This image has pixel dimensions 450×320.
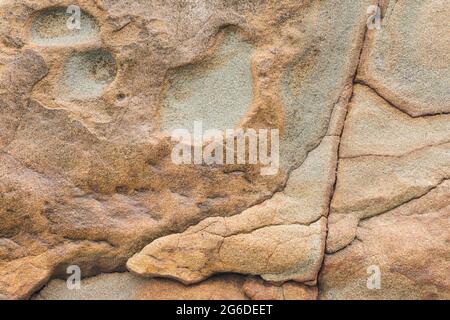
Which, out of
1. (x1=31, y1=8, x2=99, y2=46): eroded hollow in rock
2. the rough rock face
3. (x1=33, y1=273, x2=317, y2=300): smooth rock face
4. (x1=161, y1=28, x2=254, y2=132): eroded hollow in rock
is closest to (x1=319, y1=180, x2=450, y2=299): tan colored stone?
the rough rock face

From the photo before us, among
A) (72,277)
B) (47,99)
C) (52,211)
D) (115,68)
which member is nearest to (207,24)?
(115,68)

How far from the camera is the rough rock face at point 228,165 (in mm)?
1876

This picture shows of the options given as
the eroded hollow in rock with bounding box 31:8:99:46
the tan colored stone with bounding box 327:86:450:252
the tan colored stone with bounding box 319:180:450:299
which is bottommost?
the tan colored stone with bounding box 319:180:450:299

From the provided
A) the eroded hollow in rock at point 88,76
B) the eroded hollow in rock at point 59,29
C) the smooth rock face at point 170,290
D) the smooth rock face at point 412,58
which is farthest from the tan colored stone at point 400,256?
the eroded hollow in rock at point 59,29

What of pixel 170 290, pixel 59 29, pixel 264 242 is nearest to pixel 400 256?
pixel 264 242

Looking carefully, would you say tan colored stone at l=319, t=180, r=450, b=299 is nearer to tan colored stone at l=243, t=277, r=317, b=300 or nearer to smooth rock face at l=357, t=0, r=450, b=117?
tan colored stone at l=243, t=277, r=317, b=300

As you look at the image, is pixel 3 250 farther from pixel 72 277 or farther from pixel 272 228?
pixel 272 228

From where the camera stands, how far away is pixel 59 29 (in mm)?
1880

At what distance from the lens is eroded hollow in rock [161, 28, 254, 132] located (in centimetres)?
190

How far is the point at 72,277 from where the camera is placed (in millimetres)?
1947

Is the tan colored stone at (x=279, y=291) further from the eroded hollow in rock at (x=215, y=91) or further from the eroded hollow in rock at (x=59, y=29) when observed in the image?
the eroded hollow in rock at (x=59, y=29)

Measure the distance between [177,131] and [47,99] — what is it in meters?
0.40

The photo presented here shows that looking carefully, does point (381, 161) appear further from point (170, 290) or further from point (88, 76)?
point (88, 76)

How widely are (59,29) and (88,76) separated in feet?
0.53
